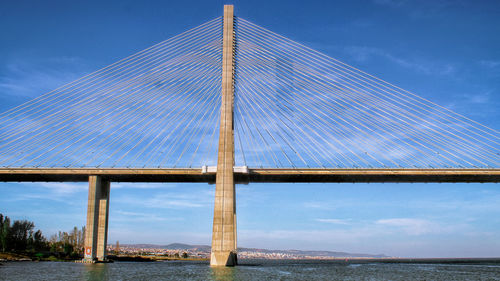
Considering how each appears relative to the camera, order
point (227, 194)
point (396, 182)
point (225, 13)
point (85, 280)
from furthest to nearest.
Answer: point (396, 182) < point (225, 13) < point (227, 194) < point (85, 280)

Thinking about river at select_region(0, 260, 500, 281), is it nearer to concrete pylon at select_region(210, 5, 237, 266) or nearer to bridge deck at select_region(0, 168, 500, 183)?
concrete pylon at select_region(210, 5, 237, 266)

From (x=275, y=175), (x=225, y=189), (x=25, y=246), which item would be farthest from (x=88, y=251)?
(x=25, y=246)

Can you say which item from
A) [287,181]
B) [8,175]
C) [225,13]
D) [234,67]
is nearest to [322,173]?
[287,181]

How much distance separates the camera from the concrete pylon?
154ft

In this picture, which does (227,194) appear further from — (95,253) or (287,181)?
(95,253)

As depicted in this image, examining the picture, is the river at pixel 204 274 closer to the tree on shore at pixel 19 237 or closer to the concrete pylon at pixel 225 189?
the concrete pylon at pixel 225 189

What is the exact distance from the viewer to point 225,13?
51781 millimetres

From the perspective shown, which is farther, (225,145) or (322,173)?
(322,173)

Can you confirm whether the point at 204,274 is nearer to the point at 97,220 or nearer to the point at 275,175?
the point at 275,175

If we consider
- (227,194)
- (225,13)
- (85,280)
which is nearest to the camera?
(85,280)

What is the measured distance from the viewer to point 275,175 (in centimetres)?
5578

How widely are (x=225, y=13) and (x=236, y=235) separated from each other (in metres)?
26.6

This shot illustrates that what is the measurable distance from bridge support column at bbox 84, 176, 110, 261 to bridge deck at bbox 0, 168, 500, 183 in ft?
6.87

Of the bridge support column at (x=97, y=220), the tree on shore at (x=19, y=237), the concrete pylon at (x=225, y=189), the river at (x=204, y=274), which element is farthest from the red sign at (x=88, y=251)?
the tree on shore at (x=19, y=237)
